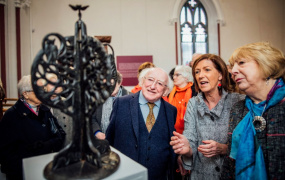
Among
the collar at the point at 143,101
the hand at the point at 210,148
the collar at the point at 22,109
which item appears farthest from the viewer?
the collar at the point at 143,101

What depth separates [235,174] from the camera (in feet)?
4.55

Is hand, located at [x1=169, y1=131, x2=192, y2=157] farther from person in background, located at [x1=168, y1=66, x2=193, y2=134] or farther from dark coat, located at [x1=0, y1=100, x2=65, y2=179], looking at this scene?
person in background, located at [x1=168, y1=66, x2=193, y2=134]

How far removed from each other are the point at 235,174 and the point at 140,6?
6572mm

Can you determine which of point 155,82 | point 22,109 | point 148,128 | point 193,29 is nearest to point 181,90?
point 155,82

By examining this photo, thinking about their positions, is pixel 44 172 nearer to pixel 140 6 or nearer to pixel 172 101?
pixel 172 101

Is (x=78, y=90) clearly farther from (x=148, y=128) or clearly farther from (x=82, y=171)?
(x=148, y=128)

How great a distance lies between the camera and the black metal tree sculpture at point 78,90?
0.95 meters

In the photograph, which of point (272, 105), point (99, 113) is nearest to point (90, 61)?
point (272, 105)

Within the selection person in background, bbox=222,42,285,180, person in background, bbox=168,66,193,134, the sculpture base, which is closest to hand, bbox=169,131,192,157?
person in background, bbox=222,42,285,180

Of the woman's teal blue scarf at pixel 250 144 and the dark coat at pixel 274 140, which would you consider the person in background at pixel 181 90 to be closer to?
the woman's teal blue scarf at pixel 250 144

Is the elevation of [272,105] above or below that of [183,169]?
above

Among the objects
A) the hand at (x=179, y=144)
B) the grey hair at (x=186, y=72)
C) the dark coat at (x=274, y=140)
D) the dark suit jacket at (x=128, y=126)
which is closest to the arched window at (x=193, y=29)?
the grey hair at (x=186, y=72)

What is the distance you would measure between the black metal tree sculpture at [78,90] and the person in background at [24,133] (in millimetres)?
593

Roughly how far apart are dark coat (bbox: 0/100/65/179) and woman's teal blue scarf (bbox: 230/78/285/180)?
151cm
